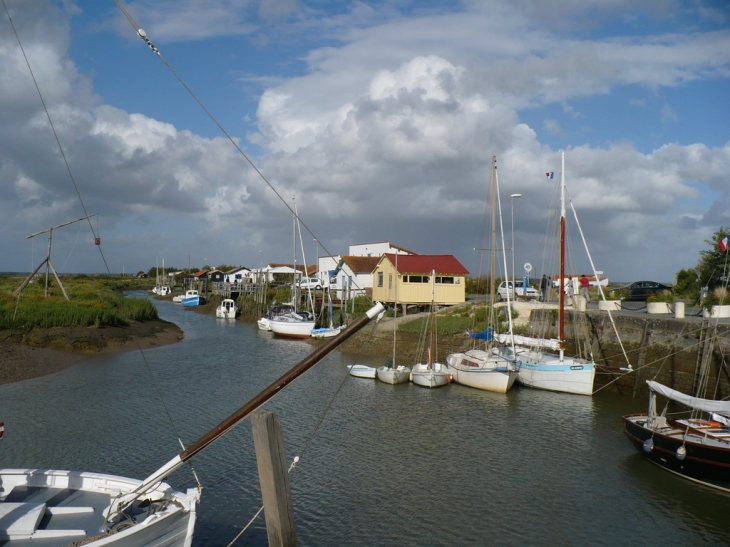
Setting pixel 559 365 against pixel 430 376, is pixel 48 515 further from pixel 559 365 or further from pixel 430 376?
pixel 559 365

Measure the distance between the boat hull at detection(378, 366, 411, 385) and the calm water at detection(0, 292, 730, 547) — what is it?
718 mm

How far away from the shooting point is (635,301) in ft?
148

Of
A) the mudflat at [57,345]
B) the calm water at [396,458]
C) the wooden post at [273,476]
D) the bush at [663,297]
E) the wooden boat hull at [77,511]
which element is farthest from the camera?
the bush at [663,297]

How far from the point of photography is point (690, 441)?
15477mm

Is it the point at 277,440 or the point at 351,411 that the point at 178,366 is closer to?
the point at 351,411

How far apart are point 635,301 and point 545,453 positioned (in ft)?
102

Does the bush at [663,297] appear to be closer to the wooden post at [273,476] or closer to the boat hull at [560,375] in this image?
the boat hull at [560,375]

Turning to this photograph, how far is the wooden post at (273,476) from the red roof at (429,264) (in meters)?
37.6

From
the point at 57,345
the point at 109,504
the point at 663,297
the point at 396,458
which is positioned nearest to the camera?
the point at 109,504

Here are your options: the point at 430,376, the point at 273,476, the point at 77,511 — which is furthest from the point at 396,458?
the point at 273,476

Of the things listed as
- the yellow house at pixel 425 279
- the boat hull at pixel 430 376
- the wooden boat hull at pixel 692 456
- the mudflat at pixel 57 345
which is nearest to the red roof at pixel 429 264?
the yellow house at pixel 425 279

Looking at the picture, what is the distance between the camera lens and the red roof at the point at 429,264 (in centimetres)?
4531

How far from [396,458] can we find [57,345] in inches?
1004

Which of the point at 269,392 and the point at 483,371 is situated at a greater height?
the point at 269,392
